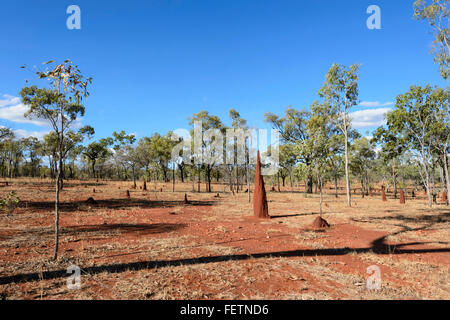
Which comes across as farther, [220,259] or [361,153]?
[361,153]

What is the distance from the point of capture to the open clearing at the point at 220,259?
5488 mm

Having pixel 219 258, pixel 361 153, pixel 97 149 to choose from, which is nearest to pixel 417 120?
pixel 361 153

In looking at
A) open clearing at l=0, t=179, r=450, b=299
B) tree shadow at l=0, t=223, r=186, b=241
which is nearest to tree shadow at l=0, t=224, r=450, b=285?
open clearing at l=0, t=179, r=450, b=299

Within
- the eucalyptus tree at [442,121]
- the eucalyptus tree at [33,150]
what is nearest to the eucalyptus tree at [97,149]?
the eucalyptus tree at [33,150]

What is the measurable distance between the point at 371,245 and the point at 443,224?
833 cm

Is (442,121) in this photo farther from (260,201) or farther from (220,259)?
(220,259)

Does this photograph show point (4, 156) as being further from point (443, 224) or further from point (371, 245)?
point (443, 224)

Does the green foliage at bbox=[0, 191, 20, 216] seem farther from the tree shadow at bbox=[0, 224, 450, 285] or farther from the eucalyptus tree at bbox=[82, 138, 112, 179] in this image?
the eucalyptus tree at bbox=[82, 138, 112, 179]

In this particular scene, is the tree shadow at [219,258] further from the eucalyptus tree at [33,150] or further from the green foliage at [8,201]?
the eucalyptus tree at [33,150]

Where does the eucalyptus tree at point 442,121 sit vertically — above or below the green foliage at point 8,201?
above

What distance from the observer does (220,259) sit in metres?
7.84

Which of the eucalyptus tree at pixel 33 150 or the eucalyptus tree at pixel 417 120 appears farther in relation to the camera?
the eucalyptus tree at pixel 33 150

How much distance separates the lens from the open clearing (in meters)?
5.49
